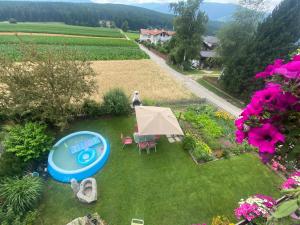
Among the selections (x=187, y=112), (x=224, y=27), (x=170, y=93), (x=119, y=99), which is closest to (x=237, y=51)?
(x=224, y=27)

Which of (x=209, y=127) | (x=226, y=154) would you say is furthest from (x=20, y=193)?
(x=209, y=127)

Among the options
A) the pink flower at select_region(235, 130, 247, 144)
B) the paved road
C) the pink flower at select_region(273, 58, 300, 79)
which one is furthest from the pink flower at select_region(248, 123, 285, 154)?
the paved road

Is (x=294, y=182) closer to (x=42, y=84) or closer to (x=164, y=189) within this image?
(x=164, y=189)

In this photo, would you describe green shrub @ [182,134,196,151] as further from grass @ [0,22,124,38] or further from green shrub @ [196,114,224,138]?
grass @ [0,22,124,38]

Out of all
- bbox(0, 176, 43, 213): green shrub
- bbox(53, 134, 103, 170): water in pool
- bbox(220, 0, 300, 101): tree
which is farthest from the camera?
bbox(220, 0, 300, 101): tree

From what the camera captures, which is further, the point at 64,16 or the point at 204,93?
the point at 64,16

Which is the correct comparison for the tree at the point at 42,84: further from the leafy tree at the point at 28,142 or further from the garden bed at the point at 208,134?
the garden bed at the point at 208,134
